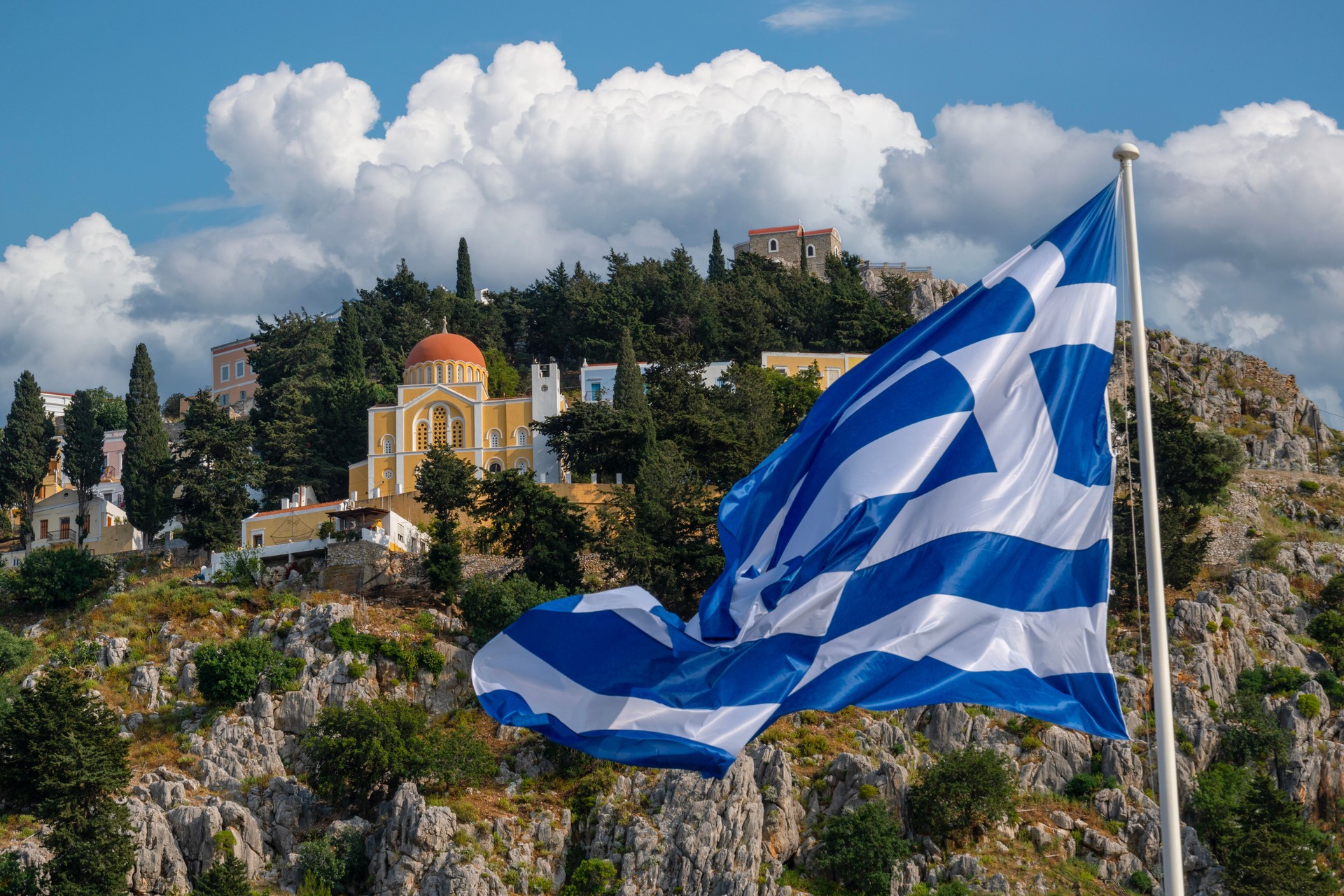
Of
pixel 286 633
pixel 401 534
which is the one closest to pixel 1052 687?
pixel 286 633

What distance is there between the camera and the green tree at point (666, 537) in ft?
148

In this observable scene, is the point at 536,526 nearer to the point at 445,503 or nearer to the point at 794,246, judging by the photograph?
the point at 445,503

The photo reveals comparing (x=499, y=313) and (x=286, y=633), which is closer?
(x=286, y=633)

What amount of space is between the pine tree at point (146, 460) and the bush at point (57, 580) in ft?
22.6

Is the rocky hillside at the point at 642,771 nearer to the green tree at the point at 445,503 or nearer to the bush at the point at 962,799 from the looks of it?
the bush at the point at 962,799

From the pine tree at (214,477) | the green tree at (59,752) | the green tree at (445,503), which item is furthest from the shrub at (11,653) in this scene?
the green tree at (445,503)

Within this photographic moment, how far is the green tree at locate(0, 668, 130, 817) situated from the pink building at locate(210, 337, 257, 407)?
70.9 meters

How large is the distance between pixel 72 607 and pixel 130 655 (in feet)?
27.1

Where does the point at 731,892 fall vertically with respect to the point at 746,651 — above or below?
below

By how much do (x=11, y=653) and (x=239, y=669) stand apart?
27.4 feet

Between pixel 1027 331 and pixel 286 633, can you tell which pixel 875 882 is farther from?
pixel 1027 331

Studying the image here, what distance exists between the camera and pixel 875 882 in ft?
118

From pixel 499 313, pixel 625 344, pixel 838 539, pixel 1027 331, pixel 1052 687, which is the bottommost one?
pixel 1052 687

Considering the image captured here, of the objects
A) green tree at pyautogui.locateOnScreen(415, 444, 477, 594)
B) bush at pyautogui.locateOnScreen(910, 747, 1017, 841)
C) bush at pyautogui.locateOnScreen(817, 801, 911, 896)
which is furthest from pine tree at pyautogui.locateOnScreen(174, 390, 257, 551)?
bush at pyautogui.locateOnScreen(910, 747, 1017, 841)
